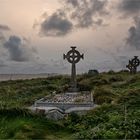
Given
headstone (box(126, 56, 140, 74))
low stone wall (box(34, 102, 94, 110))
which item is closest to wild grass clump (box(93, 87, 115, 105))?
low stone wall (box(34, 102, 94, 110))

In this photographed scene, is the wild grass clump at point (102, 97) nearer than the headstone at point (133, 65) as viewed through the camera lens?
Yes

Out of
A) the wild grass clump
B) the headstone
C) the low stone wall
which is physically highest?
the headstone

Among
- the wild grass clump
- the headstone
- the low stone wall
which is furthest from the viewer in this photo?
the headstone

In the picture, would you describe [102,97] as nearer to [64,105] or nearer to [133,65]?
[64,105]

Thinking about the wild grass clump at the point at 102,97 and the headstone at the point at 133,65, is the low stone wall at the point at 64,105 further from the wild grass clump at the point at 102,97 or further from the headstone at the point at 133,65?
the headstone at the point at 133,65

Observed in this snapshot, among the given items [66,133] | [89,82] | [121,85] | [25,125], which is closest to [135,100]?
[66,133]

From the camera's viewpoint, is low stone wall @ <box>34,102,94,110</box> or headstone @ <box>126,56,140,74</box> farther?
headstone @ <box>126,56,140,74</box>

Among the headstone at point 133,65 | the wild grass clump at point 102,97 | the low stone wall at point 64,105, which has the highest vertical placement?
the headstone at point 133,65

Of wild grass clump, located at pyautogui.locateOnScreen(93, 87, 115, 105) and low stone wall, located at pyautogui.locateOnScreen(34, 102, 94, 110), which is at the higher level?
wild grass clump, located at pyautogui.locateOnScreen(93, 87, 115, 105)

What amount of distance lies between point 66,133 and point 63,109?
6.65 meters

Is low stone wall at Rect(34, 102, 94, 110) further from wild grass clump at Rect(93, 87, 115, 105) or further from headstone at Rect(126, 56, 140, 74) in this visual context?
headstone at Rect(126, 56, 140, 74)

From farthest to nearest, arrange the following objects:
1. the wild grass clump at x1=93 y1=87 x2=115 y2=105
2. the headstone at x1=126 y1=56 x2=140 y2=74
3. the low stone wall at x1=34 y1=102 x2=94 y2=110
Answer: the headstone at x1=126 y1=56 x2=140 y2=74, the wild grass clump at x1=93 y1=87 x2=115 y2=105, the low stone wall at x1=34 y1=102 x2=94 y2=110

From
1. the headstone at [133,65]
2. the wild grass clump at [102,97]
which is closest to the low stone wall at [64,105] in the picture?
the wild grass clump at [102,97]

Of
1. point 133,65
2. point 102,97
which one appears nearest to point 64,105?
point 102,97
